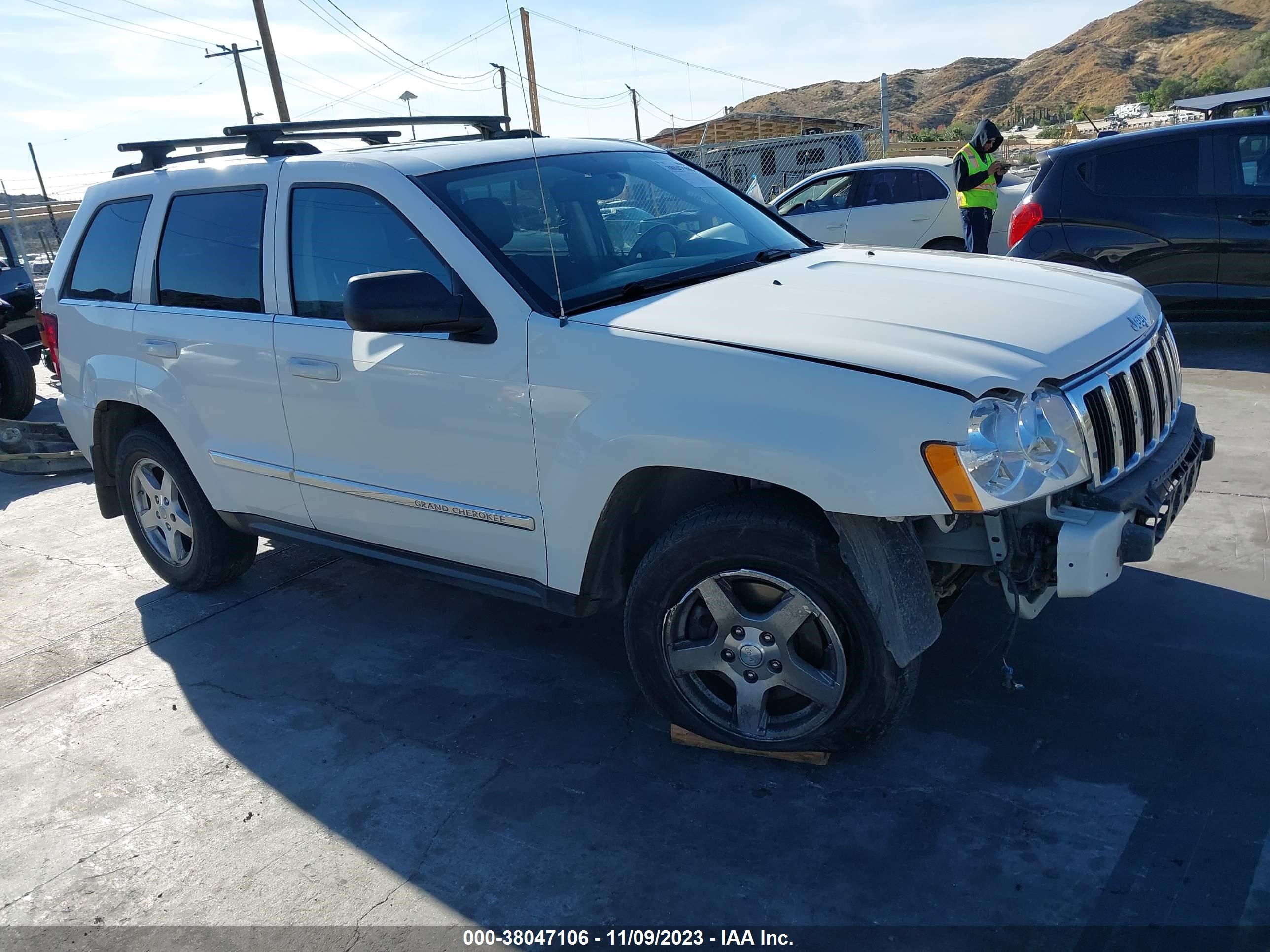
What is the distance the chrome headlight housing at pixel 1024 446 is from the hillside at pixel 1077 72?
61386 mm

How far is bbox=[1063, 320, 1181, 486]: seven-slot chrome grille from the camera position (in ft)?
9.29

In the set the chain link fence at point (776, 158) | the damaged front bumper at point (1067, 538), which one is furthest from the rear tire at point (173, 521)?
the chain link fence at point (776, 158)

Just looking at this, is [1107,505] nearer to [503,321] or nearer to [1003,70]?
[503,321]

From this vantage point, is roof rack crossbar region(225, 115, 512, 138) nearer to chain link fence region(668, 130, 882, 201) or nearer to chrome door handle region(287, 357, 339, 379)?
chrome door handle region(287, 357, 339, 379)

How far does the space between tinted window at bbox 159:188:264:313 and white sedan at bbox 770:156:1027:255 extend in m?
7.90

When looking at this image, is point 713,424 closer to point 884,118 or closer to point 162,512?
point 162,512

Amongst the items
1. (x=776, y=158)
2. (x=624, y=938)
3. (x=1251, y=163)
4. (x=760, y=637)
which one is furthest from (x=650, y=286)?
(x=776, y=158)

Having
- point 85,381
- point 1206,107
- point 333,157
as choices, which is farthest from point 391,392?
point 1206,107

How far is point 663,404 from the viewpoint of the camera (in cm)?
294

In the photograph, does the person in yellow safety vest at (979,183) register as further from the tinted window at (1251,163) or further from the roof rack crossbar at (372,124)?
the roof rack crossbar at (372,124)

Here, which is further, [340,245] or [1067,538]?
[340,245]

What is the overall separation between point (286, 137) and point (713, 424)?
9.07 feet

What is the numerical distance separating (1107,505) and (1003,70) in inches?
3310

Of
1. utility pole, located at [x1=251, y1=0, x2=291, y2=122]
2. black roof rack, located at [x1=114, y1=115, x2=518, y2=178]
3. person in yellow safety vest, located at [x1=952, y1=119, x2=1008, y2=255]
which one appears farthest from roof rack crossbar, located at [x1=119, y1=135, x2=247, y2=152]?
utility pole, located at [x1=251, y1=0, x2=291, y2=122]
